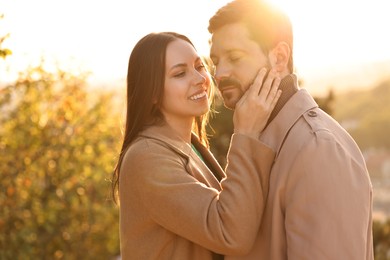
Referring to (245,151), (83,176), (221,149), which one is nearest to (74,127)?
(83,176)

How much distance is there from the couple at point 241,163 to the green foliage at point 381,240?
19.1 feet

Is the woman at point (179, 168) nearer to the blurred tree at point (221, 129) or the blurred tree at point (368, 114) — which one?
the blurred tree at point (221, 129)

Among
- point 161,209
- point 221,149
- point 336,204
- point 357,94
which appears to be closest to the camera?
point 336,204

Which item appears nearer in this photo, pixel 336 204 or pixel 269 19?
pixel 336 204

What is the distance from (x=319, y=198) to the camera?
283 centimetres

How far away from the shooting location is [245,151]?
3.17 meters

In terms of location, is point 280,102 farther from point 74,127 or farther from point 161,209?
point 74,127

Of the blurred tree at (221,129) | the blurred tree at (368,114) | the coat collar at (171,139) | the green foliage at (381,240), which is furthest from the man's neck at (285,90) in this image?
the blurred tree at (368,114)

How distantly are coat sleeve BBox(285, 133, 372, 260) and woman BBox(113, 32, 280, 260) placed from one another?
0.26 m

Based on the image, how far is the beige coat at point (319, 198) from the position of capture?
283 centimetres

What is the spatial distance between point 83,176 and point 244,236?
507cm

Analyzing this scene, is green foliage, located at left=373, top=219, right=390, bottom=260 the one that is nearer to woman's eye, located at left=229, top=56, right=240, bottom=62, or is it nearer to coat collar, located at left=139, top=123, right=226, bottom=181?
coat collar, located at left=139, top=123, right=226, bottom=181

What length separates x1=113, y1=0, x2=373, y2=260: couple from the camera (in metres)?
2.86

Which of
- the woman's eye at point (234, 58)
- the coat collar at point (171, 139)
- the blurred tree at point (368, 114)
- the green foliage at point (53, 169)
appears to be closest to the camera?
the woman's eye at point (234, 58)
